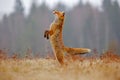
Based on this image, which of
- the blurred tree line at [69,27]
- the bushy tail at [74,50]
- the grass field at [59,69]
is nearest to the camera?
the grass field at [59,69]

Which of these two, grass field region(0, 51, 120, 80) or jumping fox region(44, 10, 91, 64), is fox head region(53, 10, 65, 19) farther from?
grass field region(0, 51, 120, 80)

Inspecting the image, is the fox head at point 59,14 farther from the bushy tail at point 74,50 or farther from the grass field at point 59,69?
the grass field at point 59,69

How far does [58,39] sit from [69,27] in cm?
34

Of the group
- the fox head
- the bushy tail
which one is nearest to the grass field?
the bushy tail

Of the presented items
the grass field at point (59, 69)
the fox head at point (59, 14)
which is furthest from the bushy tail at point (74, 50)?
the fox head at point (59, 14)

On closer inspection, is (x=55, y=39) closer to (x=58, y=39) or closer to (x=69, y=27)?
(x=58, y=39)

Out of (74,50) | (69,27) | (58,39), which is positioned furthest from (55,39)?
(69,27)

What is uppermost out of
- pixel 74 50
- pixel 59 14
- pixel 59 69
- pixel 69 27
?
pixel 59 14

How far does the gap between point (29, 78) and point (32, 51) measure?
0.44 metres

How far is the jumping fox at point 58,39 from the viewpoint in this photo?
157 inches

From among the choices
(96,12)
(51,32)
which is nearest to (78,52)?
(51,32)

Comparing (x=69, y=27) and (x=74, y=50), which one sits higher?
(x=69, y=27)

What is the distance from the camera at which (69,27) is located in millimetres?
4285

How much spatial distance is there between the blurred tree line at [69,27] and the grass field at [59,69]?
149mm
